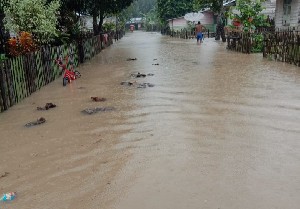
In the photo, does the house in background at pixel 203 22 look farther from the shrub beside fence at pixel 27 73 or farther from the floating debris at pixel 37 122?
the floating debris at pixel 37 122

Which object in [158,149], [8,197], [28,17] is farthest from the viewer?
[28,17]

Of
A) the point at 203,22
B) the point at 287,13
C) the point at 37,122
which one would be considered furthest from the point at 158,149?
the point at 203,22

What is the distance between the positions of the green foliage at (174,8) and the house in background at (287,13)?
2628 centimetres

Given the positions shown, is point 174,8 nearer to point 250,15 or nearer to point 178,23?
point 178,23

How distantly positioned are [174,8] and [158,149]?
47.6m

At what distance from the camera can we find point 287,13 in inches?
869

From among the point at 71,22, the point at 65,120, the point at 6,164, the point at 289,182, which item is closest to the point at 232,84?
the point at 65,120

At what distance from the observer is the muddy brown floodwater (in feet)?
11.6

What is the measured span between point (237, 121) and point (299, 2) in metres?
18.1

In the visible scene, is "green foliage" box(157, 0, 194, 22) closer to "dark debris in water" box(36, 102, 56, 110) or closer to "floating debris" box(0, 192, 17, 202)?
"dark debris in water" box(36, 102, 56, 110)

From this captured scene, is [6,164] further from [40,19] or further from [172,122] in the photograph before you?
[40,19]

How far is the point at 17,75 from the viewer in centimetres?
787

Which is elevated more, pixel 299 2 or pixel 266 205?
pixel 299 2

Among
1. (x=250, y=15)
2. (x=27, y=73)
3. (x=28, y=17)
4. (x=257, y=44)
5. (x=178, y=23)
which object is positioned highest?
(x=178, y=23)
